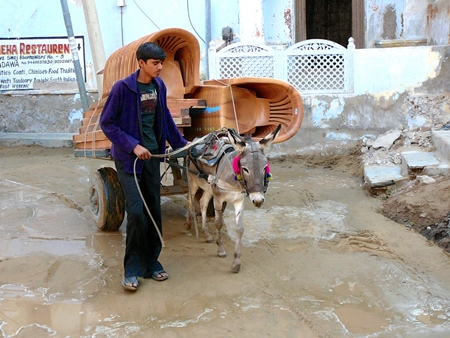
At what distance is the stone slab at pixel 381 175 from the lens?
26.9ft

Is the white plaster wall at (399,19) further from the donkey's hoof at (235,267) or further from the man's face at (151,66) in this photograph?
the man's face at (151,66)

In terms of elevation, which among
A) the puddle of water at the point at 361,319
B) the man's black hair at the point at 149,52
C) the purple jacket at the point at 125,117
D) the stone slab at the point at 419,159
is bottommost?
the puddle of water at the point at 361,319

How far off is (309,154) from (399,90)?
2.23 m

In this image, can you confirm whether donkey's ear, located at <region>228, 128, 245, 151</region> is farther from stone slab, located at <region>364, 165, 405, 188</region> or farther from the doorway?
the doorway

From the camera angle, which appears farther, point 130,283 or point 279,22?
point 279,22

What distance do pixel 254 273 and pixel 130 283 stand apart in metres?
1.21

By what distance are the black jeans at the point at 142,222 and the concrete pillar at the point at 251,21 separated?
24.9ft

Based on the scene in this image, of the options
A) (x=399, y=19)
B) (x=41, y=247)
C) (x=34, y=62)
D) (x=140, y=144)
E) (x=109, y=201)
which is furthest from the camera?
(x=34, y=62)

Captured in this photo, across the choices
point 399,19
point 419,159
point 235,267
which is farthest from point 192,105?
point 399,19

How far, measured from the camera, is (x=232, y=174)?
5180mm

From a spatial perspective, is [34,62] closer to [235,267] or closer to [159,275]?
[159,275]

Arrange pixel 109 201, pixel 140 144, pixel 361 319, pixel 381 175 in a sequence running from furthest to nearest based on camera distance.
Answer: pixel 381 175
pixel 109 201
pixel 140 144
pixel 361 319

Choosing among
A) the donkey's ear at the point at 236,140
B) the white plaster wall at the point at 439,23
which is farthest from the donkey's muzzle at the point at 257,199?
the white plaster wall at the point at 439,23

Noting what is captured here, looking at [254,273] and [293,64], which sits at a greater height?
[293,64]
